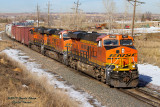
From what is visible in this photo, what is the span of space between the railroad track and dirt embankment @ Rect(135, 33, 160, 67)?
9792 mm

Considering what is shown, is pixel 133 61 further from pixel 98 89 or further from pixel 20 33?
pixel 20 33

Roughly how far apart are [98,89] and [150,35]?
131 ft

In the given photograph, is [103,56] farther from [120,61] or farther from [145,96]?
[145,96]

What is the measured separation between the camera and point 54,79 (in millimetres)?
15203

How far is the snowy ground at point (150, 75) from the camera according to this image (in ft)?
47.9

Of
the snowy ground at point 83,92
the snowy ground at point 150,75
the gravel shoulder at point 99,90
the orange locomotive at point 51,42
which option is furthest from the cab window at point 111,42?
the orange locomotive at point 51,42

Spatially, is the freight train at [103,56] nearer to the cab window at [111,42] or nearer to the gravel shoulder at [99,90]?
the cab window at [111,42]

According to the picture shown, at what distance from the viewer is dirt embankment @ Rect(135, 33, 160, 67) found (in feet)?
77.8

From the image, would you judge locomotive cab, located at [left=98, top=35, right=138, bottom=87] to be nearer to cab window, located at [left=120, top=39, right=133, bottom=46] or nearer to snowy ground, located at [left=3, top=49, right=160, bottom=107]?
cab window, located at [left=120, top=39, right=133, bottom=46]

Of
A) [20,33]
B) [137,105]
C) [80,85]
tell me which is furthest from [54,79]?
[20,33]

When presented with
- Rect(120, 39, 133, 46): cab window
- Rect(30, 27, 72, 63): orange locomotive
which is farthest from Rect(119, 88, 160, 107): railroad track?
Rect(30, 27, 72, 63): orange locomotive

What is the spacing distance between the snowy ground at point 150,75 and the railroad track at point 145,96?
5.41 feet

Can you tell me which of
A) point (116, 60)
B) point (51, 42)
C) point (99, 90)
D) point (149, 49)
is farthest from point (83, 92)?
point (149, 49)

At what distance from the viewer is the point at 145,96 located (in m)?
11.8
